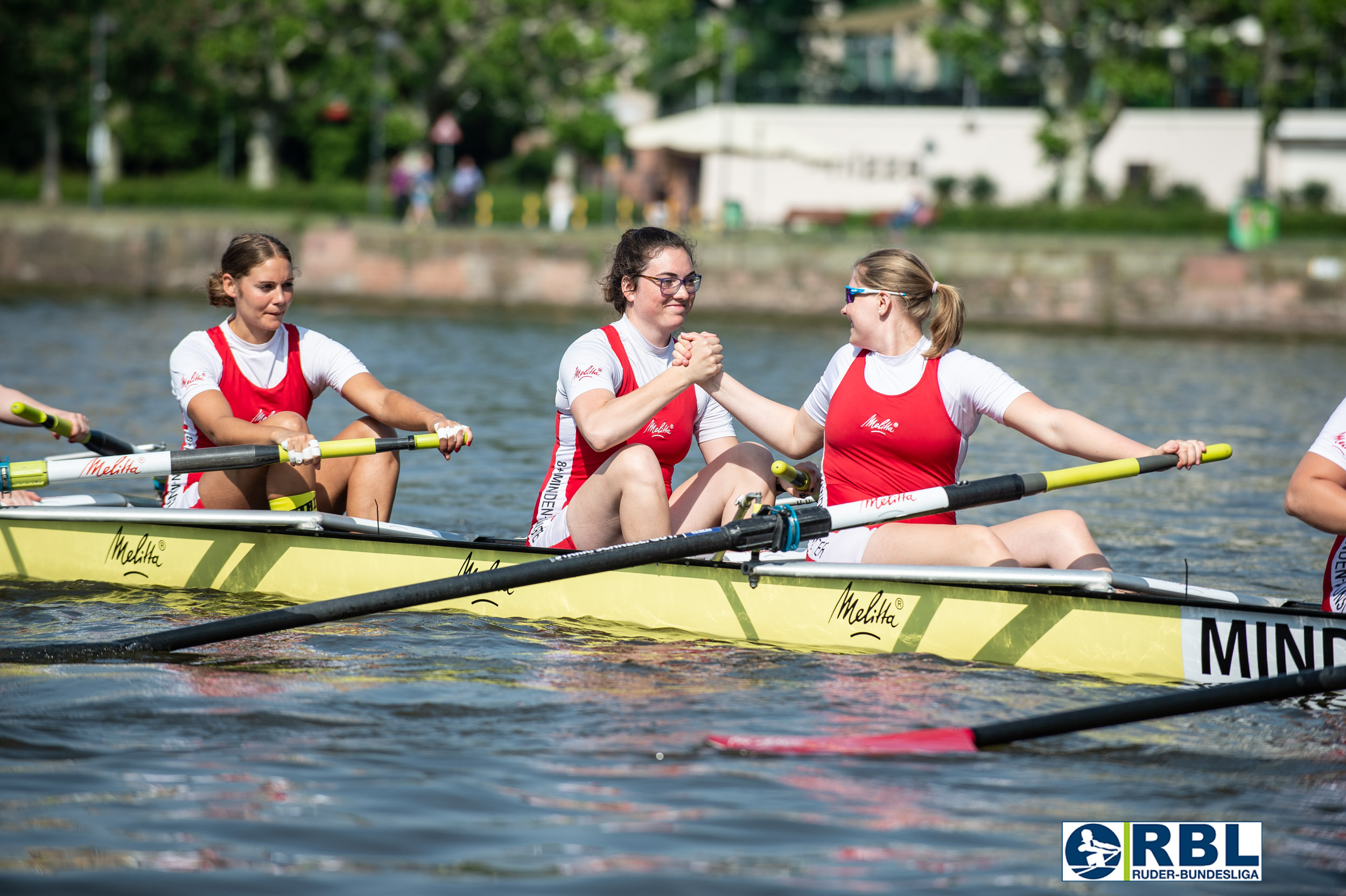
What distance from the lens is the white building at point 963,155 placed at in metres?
37.2

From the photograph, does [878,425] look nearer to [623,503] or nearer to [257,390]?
[623,503]

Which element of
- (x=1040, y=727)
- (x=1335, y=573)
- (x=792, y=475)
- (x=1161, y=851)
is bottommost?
(x=1161, y=851)

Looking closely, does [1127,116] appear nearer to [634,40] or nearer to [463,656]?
[634,40]

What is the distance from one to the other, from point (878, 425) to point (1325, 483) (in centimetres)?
147

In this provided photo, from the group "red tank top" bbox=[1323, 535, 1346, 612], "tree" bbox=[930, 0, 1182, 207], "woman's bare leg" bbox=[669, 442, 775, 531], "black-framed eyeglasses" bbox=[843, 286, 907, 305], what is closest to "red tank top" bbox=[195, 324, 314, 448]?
"woman's bare leg" bbox=[669, 442, 775, 531]

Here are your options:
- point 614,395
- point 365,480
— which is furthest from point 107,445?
point 614,395

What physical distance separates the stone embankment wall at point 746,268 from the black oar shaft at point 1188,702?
20919mm

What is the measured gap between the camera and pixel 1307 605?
5.04 meters

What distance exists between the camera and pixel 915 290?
204 inches

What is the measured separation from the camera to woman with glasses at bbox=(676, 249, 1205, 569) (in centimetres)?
505

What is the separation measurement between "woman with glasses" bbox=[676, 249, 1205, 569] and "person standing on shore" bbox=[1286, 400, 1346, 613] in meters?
0.39

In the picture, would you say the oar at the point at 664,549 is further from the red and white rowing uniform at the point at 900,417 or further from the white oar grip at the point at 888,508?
the red and white rowing uniform at the point at 900,417

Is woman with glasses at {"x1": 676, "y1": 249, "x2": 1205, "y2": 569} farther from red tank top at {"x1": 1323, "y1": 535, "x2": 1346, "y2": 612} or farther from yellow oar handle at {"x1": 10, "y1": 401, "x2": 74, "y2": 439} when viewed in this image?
yellow oar handle at {"x1": 10, "y1": 401, "x2": 74, "y2": 439}

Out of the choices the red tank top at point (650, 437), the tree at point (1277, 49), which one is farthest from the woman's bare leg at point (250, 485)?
the tree at point (1277, 49)
